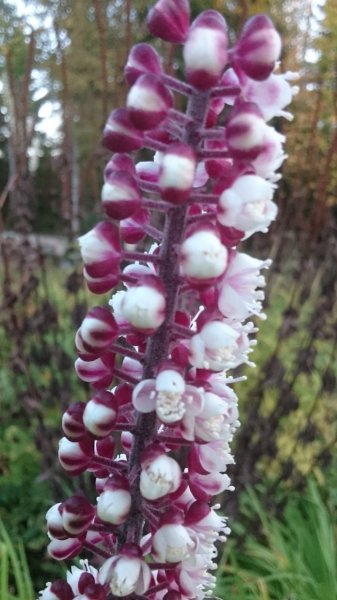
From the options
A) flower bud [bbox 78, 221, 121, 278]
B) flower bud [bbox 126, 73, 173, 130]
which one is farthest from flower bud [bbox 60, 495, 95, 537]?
flower bud [bbox 126, 73, 173, 130]

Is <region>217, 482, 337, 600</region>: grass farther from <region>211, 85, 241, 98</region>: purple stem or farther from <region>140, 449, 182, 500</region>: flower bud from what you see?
<region>211, 85, 241, 98</region>: purple stem

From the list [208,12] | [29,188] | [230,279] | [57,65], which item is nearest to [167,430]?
Result: [230,279]

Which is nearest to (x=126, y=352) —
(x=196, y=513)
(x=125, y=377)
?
(x=125, y=377)

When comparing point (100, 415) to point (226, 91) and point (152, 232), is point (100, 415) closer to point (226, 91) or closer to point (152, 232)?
point (152, 232)

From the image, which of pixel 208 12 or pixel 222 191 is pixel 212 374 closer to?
pixel 222 191

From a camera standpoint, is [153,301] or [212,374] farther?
[212,374]

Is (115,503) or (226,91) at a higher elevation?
(226,91)

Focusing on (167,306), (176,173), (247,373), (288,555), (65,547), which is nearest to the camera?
(176,173)
